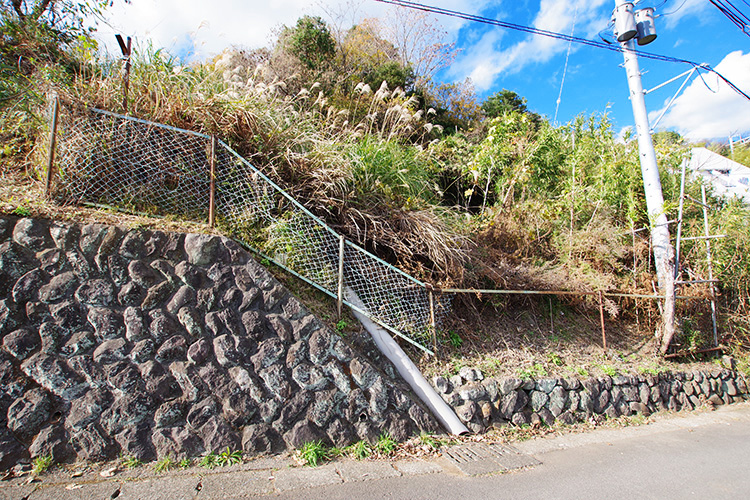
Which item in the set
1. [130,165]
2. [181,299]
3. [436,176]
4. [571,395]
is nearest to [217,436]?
[181,299]

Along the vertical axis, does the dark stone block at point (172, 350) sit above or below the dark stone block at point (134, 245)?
below

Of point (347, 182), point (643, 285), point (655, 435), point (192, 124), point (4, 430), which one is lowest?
point (655, 435)

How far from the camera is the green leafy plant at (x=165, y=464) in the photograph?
9.80 ft

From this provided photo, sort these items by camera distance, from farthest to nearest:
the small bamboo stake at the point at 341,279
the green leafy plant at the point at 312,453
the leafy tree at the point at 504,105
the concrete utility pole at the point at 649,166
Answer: the leafy tree at the point at 504,105
the concrete utility pole at the point at 649,166
the small bamboo stake at the point at 341,279
the green leafy plant at the point at 312,453

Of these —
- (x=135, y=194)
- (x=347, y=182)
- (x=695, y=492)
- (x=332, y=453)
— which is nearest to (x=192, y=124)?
(x=135, y=194)

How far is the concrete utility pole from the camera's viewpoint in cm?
581

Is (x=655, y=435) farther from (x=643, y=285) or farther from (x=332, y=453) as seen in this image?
(x=332, y=453)

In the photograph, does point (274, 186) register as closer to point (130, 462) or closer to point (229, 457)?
point (229, 457)

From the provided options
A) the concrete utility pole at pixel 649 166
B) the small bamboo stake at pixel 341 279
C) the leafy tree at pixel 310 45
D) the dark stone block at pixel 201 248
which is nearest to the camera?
the dark stone block at pixel 201 248

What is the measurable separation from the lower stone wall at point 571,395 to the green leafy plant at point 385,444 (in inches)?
29.7

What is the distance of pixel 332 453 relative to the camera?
11.4 ft

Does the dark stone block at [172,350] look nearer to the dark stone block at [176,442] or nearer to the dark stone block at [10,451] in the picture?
the dark stone block at [176,442]

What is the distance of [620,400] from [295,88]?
8.09 metres

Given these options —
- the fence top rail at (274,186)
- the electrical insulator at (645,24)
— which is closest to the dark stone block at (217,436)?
the fence top rail at (274,186)
